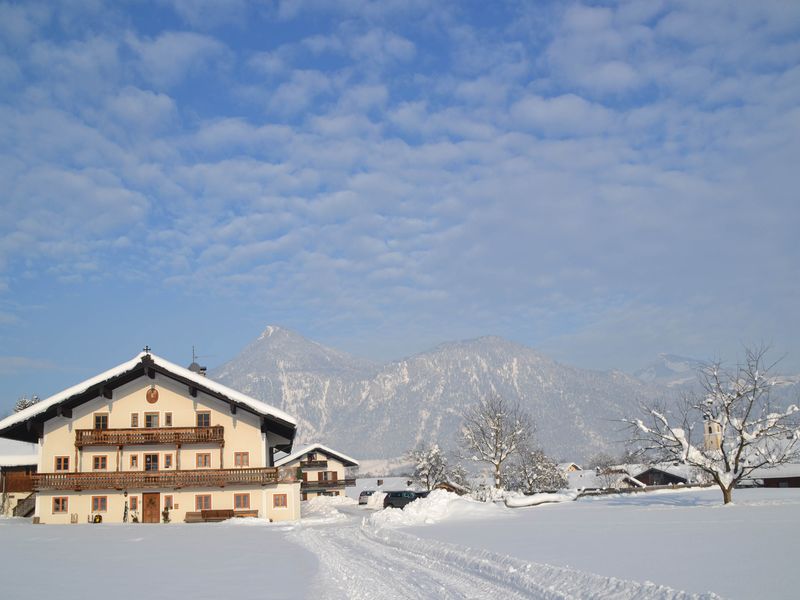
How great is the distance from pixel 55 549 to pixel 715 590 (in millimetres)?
23370

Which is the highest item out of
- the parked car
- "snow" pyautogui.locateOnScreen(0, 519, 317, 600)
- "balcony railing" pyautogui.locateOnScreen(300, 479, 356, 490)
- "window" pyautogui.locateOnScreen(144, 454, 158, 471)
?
"window" pyautogui.locateOnScreen(144, 454, 158, 471)

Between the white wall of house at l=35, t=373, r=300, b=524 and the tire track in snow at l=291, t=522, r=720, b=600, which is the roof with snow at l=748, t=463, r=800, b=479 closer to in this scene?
the white wall of house at l=35, t=373, r=300, b=524

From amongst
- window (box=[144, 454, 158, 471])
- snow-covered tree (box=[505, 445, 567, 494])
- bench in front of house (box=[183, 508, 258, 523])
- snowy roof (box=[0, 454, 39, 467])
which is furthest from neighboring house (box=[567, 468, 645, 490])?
snowy roof (box=[0, 454, 39, 467])

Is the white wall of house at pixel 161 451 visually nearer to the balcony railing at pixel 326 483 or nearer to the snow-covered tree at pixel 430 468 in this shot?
the balcony railing at pixel 326 483

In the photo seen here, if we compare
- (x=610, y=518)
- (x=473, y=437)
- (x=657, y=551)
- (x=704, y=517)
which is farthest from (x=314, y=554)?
(x=473, y=437)

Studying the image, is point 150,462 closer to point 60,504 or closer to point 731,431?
point 60,504

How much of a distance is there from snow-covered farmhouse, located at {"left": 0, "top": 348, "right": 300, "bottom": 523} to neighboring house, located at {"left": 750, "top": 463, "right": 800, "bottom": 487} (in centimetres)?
6014

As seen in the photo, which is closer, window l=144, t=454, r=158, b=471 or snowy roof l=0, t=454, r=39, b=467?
window l=144, t=454, r=158, b=471

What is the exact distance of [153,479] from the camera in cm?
4778

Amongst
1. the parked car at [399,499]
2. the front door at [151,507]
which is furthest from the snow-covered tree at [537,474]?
the front door at [151,507]

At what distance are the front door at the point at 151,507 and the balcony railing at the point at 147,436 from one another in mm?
3466

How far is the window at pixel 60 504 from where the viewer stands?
47.5 metres

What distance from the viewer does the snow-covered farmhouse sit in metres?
47.6

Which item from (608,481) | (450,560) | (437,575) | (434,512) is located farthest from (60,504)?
(608,481)
